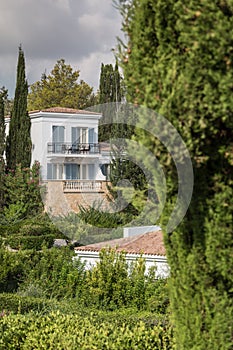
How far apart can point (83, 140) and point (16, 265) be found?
2674 cm

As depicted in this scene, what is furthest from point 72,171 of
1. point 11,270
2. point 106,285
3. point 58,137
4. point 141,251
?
point 106,285

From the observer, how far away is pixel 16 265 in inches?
650

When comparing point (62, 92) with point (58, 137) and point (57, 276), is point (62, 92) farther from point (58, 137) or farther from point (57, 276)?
point (57, 276)

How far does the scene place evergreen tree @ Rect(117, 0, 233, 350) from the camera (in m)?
4.49

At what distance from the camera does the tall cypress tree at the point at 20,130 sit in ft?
125

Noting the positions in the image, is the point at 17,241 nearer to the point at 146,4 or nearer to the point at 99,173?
the point at 99,173

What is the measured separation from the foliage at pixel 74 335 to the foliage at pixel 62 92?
47.6 m

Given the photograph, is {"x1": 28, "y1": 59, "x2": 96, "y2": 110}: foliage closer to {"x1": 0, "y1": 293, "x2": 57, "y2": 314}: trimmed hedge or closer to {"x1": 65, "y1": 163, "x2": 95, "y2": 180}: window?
{"x1": 65, "y1": 163, "x2": 95, "y2": 180}: window

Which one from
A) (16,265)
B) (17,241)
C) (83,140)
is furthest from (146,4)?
(83,140)

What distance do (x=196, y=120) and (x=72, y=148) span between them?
126ft

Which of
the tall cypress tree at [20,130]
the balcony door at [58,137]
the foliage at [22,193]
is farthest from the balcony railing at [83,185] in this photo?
the balcony door at [58,137]

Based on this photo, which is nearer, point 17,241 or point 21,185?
point 17,241

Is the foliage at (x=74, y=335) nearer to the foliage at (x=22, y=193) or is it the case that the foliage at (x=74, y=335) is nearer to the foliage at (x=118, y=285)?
the foliage at (x=118, y=285)

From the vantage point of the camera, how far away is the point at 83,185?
3738cm
